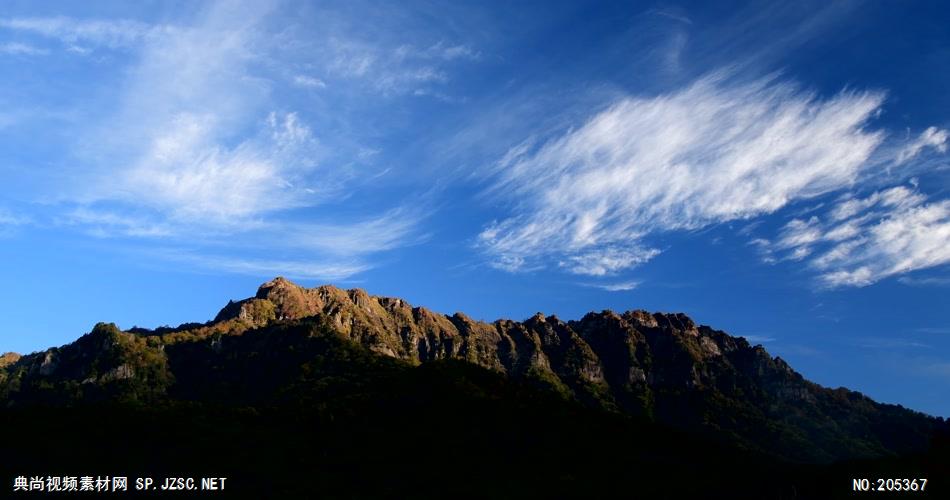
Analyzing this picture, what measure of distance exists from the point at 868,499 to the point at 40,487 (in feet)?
773

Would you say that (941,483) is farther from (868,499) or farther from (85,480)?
(85,480)

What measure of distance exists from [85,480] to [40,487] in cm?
1901

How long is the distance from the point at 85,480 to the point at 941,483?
240m

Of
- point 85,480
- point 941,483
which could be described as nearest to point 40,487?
point 85,480

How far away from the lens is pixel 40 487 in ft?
642

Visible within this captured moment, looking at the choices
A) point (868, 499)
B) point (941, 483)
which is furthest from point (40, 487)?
point (941, 483)

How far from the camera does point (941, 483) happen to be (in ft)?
649

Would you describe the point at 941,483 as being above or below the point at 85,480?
below

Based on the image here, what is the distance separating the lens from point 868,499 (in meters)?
197

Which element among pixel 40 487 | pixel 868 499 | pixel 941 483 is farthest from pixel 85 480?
pixel 941 483

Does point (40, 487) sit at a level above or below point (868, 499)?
above

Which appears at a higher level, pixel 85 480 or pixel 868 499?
pixel 85 480

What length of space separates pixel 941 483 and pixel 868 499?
2202 cm

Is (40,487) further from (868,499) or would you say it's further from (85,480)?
(868,499)
